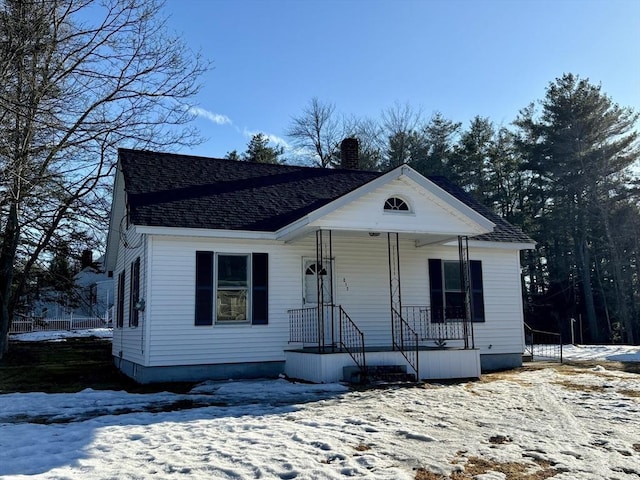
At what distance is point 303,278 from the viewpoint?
13078 mm

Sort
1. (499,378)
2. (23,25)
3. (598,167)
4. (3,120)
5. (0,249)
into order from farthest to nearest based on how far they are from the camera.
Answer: (598,167) < (0,249) < (499,378) < (3,120) < (23,25)

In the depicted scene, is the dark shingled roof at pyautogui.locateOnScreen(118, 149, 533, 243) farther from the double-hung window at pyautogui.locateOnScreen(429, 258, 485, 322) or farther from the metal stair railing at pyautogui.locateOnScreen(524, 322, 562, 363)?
the metal stair railing at pyautogui.locateOnScreen(524, 322, 562, 363)

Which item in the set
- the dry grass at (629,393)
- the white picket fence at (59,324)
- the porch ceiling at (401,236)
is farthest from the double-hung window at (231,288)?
the white picket fence at (59,324)

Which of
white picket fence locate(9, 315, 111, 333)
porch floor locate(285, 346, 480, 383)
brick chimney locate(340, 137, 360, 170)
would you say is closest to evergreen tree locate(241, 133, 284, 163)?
white picket fence locate(9, 315, 111, 333)

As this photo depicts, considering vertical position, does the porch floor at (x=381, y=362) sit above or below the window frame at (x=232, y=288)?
below

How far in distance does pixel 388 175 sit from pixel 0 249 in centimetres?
1420

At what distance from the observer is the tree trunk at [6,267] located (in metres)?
18.0

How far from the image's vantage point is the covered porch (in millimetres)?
11203

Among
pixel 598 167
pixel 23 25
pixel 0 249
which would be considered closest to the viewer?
pixel 23 25

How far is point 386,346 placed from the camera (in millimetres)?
13328

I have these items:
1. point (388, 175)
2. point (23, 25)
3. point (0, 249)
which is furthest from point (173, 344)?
point (0, 249)

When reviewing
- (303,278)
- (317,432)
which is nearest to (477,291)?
(303,278)

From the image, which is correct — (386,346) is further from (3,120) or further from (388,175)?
(3,120)

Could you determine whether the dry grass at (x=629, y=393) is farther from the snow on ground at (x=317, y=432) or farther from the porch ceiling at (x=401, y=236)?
the porch ceiling at (x=401, y=236)
